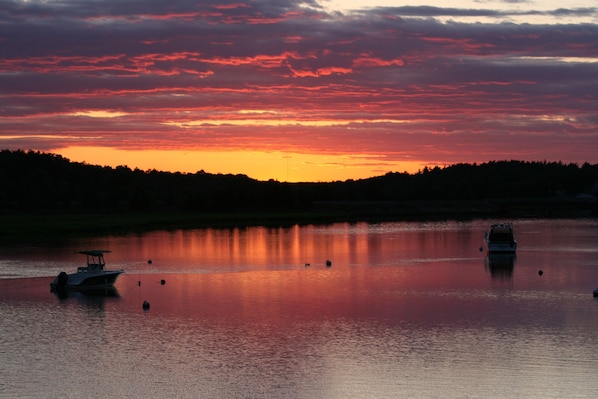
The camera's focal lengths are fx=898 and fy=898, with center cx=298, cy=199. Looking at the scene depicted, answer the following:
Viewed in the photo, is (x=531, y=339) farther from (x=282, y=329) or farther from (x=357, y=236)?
(x=357, y=236)

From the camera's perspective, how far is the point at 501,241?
78.6 meters

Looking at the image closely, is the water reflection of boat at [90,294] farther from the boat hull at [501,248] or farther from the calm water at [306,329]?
the boat hull at [501,248]

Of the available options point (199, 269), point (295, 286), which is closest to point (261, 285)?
point (295, 286)

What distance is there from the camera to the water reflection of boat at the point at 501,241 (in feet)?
251

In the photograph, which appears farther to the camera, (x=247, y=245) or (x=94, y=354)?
(x=247, y=245)

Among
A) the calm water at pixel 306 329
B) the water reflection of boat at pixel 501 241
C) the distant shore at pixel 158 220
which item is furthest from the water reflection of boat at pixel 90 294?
the distant shore at pixel 158 220

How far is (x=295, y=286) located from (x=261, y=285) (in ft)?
7.02

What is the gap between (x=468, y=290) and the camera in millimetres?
52312

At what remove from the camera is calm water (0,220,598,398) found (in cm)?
2908

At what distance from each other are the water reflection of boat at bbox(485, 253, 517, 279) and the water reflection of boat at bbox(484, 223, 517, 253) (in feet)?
1.80

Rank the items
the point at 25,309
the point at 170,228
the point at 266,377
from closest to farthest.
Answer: the point at 266,377
the point at 25,309
the point at 170,228

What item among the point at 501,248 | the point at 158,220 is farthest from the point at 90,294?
the point at 158,220

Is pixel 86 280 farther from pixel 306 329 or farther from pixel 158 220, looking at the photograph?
pixel 158 220

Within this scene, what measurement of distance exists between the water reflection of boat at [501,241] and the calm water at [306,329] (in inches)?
144
